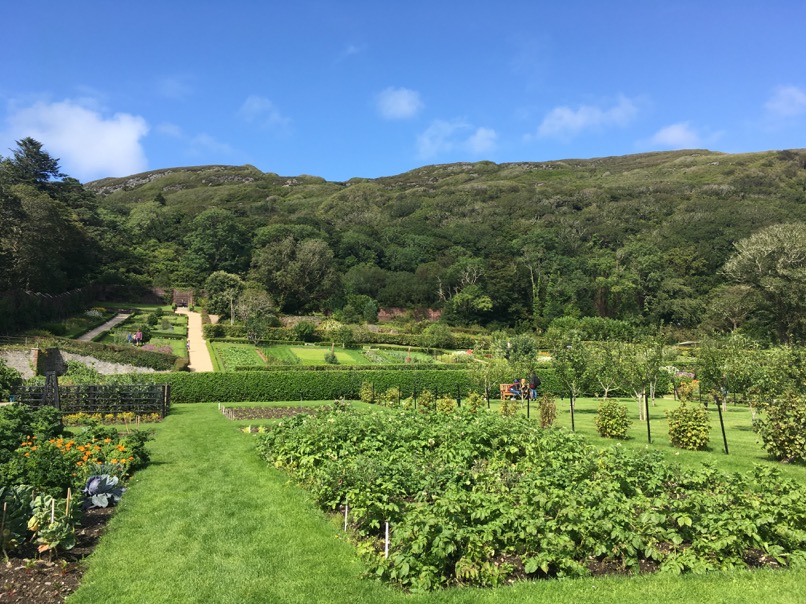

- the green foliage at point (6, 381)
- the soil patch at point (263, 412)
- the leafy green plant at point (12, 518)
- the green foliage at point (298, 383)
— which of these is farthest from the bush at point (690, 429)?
the green foliage at point (6, 381)

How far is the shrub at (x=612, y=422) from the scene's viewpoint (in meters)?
15.5

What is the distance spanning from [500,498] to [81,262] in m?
65.7

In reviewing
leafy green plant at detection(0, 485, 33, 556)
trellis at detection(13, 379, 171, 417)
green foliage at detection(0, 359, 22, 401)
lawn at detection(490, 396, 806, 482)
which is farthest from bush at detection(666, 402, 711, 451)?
green foliage at detection(0, 359, 22, 401)

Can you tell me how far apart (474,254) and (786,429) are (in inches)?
2985

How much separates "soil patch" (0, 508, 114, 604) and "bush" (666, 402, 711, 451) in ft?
42.7

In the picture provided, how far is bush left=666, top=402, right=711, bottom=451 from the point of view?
13508 millimetres

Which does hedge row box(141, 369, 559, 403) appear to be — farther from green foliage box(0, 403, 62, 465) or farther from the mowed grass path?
the mowed grass path

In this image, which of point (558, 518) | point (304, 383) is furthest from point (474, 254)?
point (558, 518)

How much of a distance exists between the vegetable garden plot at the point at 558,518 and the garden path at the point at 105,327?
36521 mm

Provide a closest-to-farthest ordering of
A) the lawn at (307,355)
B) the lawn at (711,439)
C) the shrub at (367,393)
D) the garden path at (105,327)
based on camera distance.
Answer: the lawn at (711,439), the shrub at (367,393), the lawn at (307,355), the garden path at (105,327)

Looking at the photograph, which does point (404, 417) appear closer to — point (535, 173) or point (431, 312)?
point (431, 312)

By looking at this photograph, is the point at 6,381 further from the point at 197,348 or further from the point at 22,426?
the point at 197,348

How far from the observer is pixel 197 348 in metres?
40.9

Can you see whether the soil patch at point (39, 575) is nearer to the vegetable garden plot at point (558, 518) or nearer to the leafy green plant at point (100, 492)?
the leafy green plant at point (100, 492)
